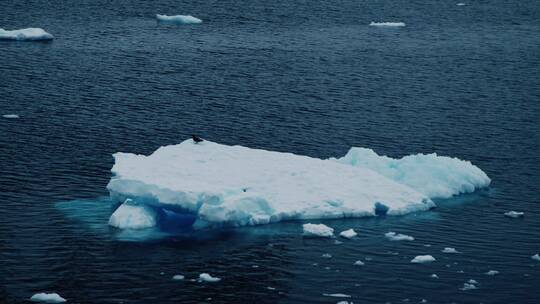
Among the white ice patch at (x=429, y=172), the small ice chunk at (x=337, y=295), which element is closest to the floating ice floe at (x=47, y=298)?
the small ice chunk at (x=337, y=295)

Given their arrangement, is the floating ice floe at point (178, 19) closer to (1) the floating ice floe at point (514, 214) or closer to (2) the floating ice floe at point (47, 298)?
(1) the floating ice floe at point (514, 214)

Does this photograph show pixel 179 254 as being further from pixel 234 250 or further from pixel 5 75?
pixel 5 75

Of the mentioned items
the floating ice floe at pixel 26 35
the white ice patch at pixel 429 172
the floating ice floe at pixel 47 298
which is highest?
the floating ice floe at pixel 26 35

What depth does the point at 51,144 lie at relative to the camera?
47.4m

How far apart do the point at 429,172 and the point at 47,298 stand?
1991 cm

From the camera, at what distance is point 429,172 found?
42.2 m

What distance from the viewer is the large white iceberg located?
1428 inches

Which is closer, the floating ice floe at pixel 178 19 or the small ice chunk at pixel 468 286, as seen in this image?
the small ice chunk at pixel 468 286

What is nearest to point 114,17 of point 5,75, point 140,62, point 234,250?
point 140,62

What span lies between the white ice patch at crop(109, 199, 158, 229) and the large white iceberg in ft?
0.67

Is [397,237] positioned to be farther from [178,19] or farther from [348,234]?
[178,19]

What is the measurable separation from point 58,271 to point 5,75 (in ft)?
110

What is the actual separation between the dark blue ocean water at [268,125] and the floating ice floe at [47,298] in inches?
26.7

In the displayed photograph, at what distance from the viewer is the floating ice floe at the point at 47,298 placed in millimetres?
29112
